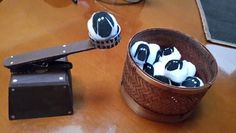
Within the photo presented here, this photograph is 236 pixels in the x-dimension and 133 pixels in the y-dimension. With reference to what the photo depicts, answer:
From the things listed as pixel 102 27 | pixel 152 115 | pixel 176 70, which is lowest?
pixel 152 115

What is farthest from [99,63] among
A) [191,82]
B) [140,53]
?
[191,82]

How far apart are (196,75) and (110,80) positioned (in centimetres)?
23

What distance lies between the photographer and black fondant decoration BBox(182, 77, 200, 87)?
0.71 m

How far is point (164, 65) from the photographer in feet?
2.46

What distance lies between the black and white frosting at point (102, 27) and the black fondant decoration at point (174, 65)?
0.57 feet

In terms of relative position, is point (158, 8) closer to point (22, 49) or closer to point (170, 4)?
point (170, 4)

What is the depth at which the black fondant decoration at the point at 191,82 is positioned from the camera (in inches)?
27.9

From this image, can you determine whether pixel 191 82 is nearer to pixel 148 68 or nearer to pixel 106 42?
pixel 148 68

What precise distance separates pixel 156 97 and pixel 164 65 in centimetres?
11

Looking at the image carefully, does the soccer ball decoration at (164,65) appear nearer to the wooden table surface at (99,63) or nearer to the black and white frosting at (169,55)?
the black and white frosting at (169,55)

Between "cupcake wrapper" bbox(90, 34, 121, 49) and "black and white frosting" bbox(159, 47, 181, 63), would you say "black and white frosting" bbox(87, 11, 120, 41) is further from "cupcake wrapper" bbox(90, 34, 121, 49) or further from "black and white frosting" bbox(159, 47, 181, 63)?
"black and white frosting" bbox(159, 47, 181, 63)

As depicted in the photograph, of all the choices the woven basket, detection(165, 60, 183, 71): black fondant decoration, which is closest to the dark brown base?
the woven basket

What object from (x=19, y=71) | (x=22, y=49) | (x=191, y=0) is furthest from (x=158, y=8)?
(x=19, y=71)

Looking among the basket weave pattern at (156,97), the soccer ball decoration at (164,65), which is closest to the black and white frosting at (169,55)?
the soccer ball decoration at (164,65)
